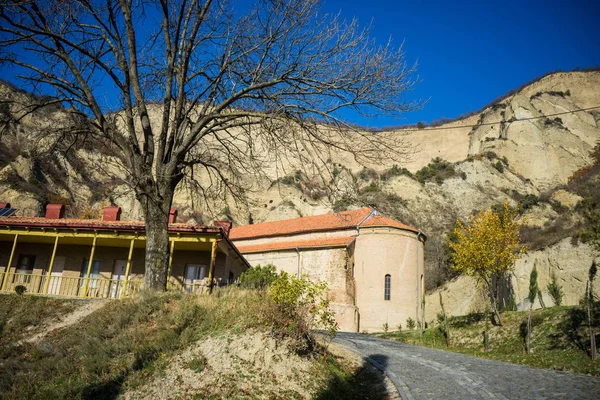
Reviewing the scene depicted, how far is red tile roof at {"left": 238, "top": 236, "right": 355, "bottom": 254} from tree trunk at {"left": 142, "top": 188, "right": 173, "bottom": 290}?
1981 centimetres

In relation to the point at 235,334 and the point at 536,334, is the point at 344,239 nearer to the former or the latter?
the point at 536,334

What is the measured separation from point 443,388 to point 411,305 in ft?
72.4

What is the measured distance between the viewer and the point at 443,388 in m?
8.63

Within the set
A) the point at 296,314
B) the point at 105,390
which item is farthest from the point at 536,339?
the point at 105,390

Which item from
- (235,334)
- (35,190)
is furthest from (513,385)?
(35,190)

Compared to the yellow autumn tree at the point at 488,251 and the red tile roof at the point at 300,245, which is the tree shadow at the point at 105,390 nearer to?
the yellow autumn tree at the point at 488,251

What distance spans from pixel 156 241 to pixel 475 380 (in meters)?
8.20

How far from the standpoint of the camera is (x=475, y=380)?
9.27 m

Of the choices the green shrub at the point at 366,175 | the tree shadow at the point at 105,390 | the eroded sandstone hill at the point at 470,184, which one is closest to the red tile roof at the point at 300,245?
the eroded sandstone hill at the point at 470,184

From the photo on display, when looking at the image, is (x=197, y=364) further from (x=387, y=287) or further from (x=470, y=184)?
(x=470, y=184)

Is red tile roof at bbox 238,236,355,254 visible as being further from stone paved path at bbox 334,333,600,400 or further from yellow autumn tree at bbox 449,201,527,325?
stone paved path at bbox 334,333,600,400

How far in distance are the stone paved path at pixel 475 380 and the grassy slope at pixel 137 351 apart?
2.69 ft

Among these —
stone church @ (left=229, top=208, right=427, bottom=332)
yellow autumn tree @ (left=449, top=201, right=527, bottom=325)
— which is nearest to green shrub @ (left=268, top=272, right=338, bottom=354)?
yellow autumn tree @ (left=449, top=201, right=527, bottom=325)

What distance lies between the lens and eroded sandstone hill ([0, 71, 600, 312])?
38.2m
